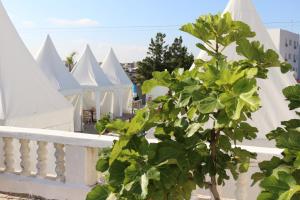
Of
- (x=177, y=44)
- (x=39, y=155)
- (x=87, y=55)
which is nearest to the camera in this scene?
(x=39, y=155)

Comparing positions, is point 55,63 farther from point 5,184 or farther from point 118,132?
point 118,132

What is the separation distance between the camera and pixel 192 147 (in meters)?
1.49

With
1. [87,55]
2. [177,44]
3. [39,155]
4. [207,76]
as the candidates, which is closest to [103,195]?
[207,76]

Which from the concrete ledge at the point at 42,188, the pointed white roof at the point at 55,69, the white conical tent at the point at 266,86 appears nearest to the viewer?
the concrete ledge at the point at 42,188

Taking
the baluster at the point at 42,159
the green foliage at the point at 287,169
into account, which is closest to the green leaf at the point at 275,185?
the green foliage at the point at 287,169

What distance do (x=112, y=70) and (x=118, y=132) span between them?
21830 mm

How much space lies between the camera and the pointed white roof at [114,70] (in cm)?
2280

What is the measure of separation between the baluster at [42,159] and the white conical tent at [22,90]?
255 cm

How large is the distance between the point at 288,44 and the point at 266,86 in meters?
59.6

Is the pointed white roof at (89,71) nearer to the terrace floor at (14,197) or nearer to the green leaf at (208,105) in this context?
the terrace floor at (14,197)

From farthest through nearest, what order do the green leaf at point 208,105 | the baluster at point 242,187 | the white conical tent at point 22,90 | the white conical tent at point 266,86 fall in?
the white conical tent at point 22,90, the white conical tent at point 266,86, the baluster at point 242,187, the green leaf at point 208,105

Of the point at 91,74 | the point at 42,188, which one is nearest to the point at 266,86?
the point at 42,188

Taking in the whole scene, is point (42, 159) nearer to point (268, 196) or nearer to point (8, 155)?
point (8, 155)

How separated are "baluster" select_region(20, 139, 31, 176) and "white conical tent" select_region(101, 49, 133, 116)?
57.8 feet
